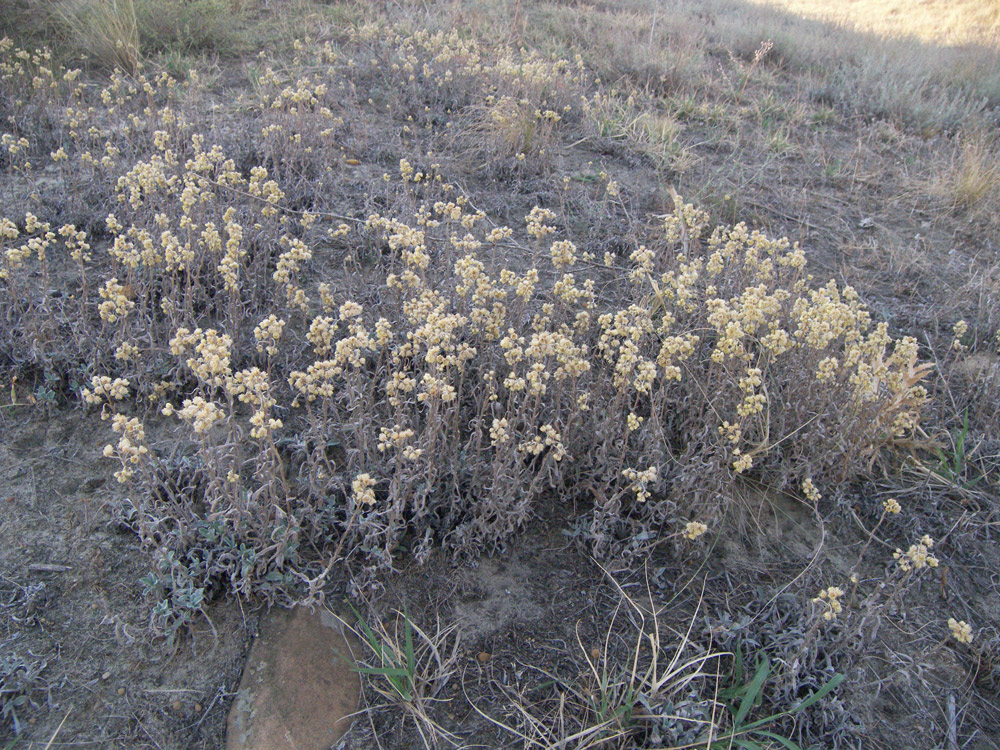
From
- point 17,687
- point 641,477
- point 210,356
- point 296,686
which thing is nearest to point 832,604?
point 641,477

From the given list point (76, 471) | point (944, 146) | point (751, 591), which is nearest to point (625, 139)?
point (944, 146)

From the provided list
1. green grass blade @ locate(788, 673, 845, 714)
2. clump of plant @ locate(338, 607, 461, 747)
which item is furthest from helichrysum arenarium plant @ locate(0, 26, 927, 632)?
green grass blade @ locate(788, 673, 845, 714)

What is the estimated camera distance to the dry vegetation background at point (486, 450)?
244 centimetres

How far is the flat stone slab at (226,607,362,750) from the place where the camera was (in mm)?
2271

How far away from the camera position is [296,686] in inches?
93.6

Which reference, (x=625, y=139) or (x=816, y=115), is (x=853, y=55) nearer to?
(x=816, y=115)

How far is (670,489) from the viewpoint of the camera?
10.4 feet

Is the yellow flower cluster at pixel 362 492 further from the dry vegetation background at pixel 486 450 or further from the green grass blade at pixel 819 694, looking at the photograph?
the green grass blade at pixel 819 694

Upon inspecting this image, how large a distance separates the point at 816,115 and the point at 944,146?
1342mm

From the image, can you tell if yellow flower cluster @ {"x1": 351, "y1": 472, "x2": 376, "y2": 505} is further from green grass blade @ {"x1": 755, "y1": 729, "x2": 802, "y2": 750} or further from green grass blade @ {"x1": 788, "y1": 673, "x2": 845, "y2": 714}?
green grass blade @ {"x1": 788, "y1": 673, "x2": 845, "y2": 714}

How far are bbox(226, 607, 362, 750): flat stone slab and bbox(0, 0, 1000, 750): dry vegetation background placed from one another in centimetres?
9

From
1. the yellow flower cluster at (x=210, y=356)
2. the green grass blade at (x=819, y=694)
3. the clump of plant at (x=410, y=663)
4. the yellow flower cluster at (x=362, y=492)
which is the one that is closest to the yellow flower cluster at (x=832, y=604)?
the green grass blade at (x=819, y=694)

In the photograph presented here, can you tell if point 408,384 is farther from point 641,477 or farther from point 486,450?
point 641,477

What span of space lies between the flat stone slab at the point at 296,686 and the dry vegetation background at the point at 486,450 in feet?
0.28
